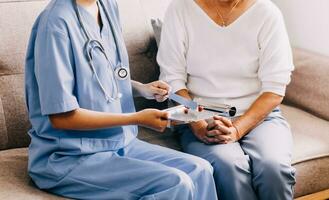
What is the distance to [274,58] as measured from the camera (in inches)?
67.3

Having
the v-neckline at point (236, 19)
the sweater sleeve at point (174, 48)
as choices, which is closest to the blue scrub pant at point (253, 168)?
the sweater sleeve at point (174, 48)

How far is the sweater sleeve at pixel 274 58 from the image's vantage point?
1706 millimetres

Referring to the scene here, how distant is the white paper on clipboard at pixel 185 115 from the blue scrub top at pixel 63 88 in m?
0.16

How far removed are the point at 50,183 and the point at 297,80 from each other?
3.58ft

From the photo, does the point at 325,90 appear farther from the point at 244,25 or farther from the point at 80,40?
the point at 80,40

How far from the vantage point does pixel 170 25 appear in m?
1.78

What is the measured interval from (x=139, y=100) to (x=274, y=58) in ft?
1.70

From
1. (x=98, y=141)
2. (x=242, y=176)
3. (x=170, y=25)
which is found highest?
(x=170, y=25)

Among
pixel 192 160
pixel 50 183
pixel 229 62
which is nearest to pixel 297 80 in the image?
pixel 229 62

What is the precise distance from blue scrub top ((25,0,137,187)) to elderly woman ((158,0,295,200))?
0.33 meters

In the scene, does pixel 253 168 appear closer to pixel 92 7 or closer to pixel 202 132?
pixel 202 132

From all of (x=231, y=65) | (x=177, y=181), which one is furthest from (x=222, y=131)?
(x=177, y=181)

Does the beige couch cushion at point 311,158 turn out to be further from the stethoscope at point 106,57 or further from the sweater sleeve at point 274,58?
the stethoscope at point 106,57

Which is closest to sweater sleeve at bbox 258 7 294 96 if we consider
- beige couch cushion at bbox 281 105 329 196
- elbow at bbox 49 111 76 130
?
beige couch cushion at bbox 281 105 329 196
